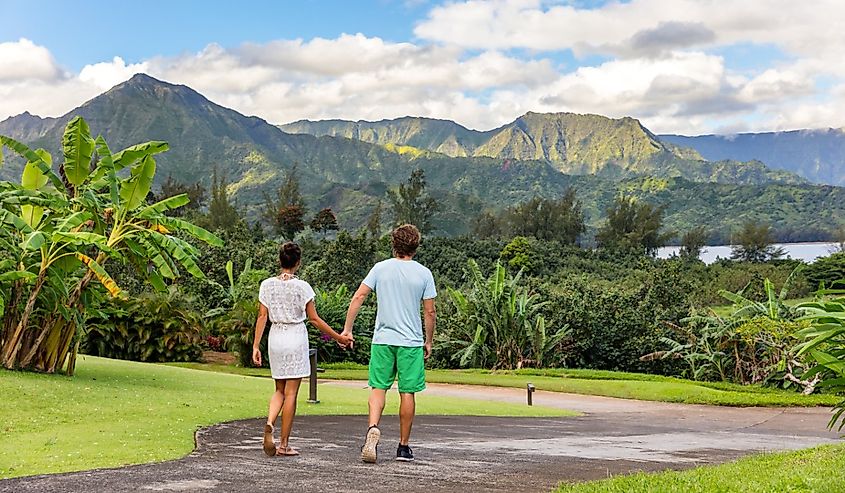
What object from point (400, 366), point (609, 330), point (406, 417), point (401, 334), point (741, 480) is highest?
point (609, 330)

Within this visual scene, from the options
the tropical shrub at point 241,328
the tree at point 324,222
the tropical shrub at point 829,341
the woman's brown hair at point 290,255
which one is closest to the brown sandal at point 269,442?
the woman's brown hair at point 290,255

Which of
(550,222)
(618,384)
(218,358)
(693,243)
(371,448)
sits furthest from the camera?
(550,222)

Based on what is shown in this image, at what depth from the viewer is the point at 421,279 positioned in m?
8.09

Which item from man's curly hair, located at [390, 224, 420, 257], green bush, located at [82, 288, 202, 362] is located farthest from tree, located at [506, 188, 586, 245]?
man's curly hair, located at [390, 224, 420, 257]

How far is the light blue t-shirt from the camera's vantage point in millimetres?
7988

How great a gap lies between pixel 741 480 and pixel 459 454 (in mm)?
2653

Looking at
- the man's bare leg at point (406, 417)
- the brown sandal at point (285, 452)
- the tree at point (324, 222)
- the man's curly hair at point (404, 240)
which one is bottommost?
the brown sandal at point (285, 452)

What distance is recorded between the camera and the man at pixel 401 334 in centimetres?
798

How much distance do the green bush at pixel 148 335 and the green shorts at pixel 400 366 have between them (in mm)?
16129

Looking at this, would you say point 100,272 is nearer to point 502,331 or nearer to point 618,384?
point 618,384

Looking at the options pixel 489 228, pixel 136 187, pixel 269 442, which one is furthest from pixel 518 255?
pixel 269 442

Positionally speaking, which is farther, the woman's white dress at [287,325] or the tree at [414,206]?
the tree at [414,206]

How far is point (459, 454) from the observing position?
28.8 ft

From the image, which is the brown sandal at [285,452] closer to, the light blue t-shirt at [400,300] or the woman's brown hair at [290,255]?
the light blue t-shirt at [400,300]
